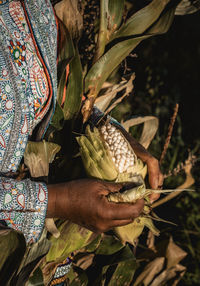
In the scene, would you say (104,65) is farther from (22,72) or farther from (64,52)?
(22,72)

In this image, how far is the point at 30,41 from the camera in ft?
2.45

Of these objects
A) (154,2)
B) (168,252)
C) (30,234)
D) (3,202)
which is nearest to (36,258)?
(30,234)

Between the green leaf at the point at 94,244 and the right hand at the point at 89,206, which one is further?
the green leaf at the point at 94,244

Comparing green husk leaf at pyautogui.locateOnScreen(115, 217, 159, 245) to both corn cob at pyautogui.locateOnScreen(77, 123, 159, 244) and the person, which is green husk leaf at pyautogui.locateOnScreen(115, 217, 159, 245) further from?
the person

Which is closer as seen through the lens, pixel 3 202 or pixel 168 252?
pixel 3 202

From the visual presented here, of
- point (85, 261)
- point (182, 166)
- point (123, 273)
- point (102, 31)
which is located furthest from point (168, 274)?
point (102, 31)

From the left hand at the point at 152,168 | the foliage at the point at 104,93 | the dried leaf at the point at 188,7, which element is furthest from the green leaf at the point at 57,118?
the dried leaf at the point at 188,7

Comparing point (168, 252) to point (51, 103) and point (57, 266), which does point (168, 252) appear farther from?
point (51, 103)

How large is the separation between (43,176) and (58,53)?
0.36 meters

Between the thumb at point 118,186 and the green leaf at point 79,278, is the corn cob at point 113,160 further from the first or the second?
the green leaf at point 79,278

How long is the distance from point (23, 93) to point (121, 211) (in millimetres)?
336

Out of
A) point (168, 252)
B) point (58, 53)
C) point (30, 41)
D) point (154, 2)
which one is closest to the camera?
point (30, 41)

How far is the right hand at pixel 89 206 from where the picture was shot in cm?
67

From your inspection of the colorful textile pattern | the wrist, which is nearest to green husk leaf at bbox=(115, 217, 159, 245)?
the wrist
